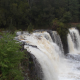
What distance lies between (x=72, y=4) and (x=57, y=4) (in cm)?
864

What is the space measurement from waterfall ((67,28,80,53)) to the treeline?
3.04 metres

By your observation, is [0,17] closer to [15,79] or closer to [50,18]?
[50,18]

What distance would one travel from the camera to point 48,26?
2480cm

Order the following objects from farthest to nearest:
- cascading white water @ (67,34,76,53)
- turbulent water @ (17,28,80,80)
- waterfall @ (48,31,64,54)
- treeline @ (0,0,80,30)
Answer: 1. treeline @ (0,0,80,30)
2. cascading white water @ (67,34,76,53)
3. waterfall @ (48,31,64,54)
4. turbulent water @ (17,28,80,80)

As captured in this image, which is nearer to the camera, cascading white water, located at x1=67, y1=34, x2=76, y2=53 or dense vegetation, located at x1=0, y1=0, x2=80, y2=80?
cascading white water, located at x1=67, y1=34, x2=76, y2=53

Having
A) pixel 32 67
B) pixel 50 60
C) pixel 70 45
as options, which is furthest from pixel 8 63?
pixel 70 45

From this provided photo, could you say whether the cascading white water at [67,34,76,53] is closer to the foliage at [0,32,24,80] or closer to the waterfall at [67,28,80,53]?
the waterfall at [67,28,80,53]

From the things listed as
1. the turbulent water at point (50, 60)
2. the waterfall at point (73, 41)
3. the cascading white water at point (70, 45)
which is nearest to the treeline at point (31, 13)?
the waterfall at point (73, 41)

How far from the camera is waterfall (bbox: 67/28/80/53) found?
664 inches

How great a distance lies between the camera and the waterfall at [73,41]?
1686cm

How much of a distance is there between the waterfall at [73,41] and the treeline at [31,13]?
9.97 ft

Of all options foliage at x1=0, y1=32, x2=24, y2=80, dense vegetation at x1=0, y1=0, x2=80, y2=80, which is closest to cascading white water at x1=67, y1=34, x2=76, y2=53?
dense vegetation at x1=0, y1=0, x2=80, y2=80

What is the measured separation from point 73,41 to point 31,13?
33.5ft

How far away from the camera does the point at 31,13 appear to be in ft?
78.0
